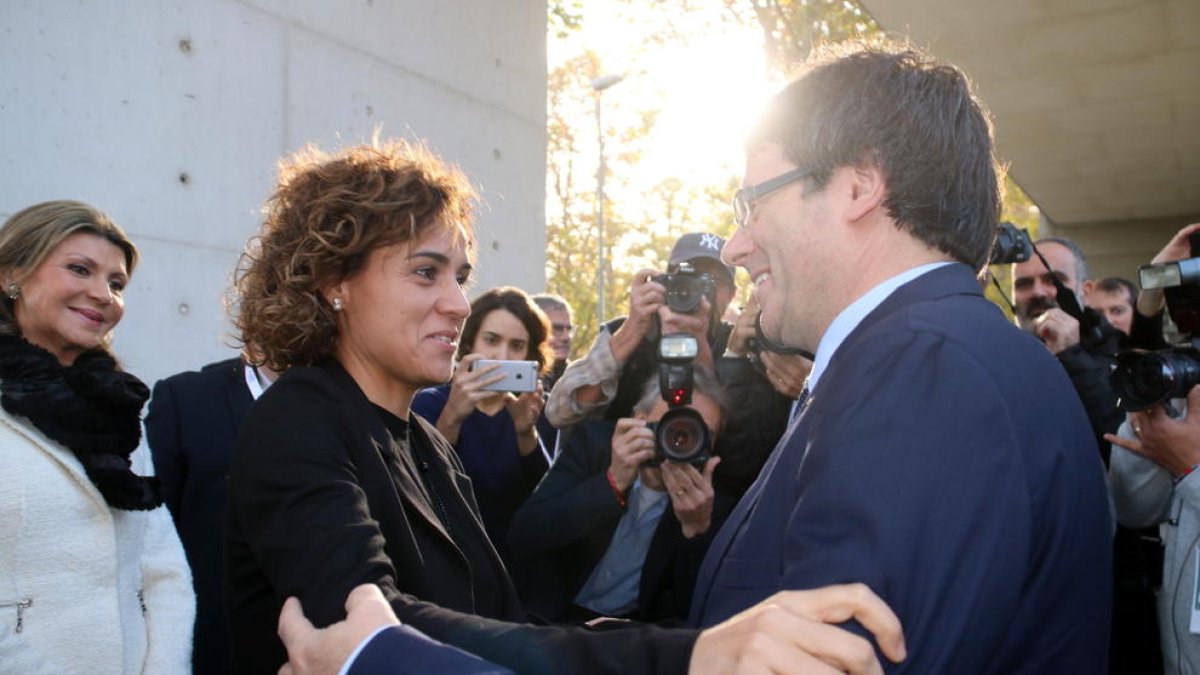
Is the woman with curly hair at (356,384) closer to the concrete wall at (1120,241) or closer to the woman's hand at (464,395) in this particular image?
the woman's hand at (464,395)

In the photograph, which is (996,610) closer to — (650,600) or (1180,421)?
(1180,421)

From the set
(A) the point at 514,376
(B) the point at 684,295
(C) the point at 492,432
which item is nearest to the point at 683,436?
(B) the point at 684,295

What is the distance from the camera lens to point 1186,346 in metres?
2.88

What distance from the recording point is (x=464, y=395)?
389 centimetres

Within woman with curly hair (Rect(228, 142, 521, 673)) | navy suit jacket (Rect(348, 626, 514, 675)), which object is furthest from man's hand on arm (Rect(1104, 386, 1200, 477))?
navy suit jacket (Rect(348, 626, 514, 675))

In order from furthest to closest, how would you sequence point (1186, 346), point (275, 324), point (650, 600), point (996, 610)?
1. point (650, 600)
2. point (1186, 346)
3. point (275, 324)
4. point (996, 610)

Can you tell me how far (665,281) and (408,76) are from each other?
13.3ft

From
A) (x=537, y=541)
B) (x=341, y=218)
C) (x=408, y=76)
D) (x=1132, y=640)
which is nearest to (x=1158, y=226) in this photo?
(x=408, y=76)

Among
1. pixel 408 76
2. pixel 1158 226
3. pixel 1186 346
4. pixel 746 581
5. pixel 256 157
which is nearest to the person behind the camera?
pixel 746 581

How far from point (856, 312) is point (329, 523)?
94 centimetres

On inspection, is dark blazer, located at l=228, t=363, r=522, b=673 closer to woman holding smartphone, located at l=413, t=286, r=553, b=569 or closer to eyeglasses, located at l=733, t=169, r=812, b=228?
eyeglasses, located at l=733, t=169, r=812, b=228

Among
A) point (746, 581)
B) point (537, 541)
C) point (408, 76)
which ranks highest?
point (408, 76)

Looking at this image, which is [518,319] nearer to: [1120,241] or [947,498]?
[947,498]

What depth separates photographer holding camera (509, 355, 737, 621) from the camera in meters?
3.32
